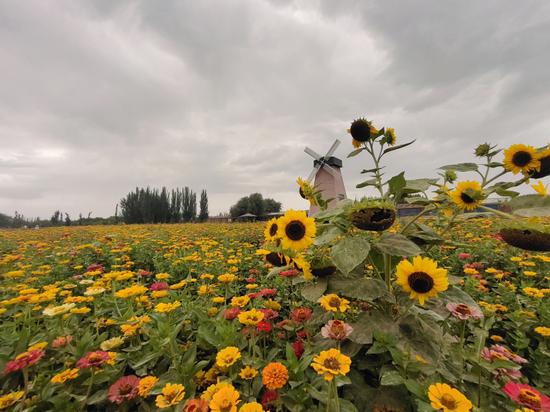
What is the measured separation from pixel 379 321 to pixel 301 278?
0.49 metres

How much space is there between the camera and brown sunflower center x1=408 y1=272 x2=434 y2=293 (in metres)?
1.01

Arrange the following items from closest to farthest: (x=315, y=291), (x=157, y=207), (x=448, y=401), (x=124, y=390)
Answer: (x=448, y=401) < (x=124, y=390) < (x=315, y=291) < (x=157, y=207)

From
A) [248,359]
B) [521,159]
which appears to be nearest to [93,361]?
[248,359]

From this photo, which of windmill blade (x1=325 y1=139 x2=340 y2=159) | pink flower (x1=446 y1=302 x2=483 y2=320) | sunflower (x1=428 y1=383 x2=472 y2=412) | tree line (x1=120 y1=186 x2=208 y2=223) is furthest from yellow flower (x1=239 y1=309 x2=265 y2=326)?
tree line (x1=120 y1=186 x2=208 y2=223)

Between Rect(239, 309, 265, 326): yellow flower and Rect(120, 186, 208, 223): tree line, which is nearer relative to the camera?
Rect(239, 309, 265, 326): yellow flower

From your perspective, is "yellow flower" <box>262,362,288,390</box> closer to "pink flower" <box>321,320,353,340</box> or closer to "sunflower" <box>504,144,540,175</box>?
"pink flower" <box>321,320,353,340</box>

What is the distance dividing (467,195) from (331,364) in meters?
0.92

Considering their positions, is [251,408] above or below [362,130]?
below

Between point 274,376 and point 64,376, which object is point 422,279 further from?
point 64,376

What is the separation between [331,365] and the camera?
85cm

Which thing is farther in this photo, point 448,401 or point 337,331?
point 337,331

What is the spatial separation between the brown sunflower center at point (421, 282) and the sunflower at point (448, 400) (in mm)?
322

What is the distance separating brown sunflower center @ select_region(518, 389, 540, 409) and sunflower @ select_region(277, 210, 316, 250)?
90 centimetres

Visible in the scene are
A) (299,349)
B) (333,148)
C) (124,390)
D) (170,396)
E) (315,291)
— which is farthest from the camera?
(333,148)
